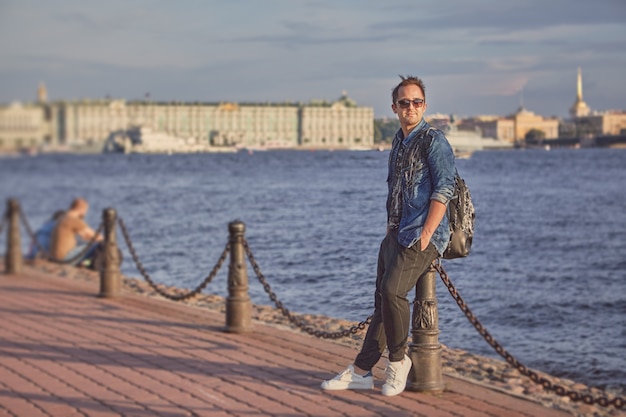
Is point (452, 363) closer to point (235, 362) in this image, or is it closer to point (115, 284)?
point (235, 362)

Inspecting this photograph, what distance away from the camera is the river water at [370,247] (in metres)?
9.39

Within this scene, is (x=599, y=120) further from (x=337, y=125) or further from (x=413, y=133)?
(x=413, y=133)

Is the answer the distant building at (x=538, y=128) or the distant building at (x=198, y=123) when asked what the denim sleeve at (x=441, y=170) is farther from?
the distant building at (x=538, y=128)

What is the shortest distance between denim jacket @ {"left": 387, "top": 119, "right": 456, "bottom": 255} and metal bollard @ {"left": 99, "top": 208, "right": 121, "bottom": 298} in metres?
6.60

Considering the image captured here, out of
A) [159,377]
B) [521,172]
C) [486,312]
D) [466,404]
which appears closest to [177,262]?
[486,312]

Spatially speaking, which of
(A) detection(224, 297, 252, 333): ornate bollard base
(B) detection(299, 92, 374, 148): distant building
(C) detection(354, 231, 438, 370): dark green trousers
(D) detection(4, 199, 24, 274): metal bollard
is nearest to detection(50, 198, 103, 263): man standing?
(D) detection(4, 199, 24, 274): metal bollard

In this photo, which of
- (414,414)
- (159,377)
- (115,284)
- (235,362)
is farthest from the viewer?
(115,284)

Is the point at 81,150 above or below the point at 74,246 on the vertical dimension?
above

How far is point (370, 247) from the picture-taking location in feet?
27.4

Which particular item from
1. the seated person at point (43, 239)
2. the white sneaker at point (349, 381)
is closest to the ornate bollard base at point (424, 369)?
the white sneaker at point (349, 381)

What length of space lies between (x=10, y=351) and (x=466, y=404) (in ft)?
→ 13.7

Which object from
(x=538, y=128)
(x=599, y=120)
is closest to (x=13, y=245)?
(x=599, y=120)

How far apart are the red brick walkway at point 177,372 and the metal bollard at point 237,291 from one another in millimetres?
142

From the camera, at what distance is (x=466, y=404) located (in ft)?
20.9
